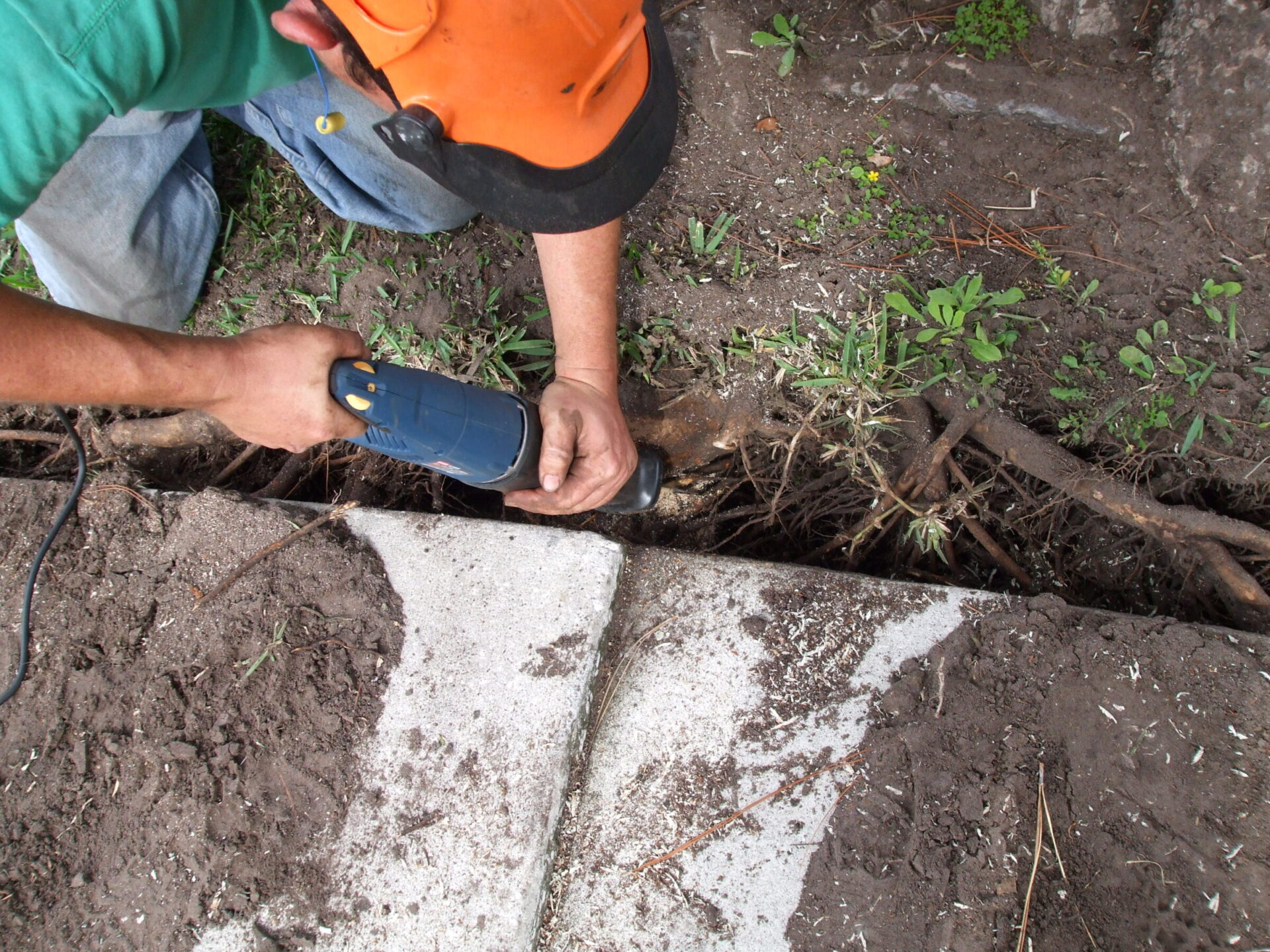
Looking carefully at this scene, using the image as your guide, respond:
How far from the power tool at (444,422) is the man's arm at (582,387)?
5 cm

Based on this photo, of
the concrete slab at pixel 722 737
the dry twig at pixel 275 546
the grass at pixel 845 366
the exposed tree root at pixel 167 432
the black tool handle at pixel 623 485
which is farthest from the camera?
the exposed tree root at pixel 167 432

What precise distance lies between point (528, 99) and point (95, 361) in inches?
30.1

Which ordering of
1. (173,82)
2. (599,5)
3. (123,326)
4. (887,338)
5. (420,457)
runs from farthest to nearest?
(887,338), (420,457), (173,82), (123,326), (599,5)

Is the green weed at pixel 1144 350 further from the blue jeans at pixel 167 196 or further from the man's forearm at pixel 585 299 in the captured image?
the blue jeans at pixel 167 196

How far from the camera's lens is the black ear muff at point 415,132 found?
39.9 inches

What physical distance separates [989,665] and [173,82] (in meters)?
1.82

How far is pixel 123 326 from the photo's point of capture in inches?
46.0

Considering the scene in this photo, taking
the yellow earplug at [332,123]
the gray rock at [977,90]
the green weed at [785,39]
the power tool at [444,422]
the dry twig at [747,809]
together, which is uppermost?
the yellow earplug at [332,123]

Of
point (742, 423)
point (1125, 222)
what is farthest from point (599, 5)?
point (1125, 222)

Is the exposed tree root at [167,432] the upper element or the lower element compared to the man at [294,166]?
lower

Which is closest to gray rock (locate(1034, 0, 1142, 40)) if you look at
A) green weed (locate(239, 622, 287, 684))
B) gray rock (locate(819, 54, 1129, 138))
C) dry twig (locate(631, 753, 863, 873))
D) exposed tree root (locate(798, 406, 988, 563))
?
gray rock (locate(819, 54, 1129, 138))

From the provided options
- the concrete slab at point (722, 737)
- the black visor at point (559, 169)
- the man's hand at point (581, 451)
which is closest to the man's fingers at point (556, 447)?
the man's hand at point (581, 451)

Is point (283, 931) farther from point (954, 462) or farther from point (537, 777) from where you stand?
point (954, 462)

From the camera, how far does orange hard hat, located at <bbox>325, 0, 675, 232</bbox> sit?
3.14ft
